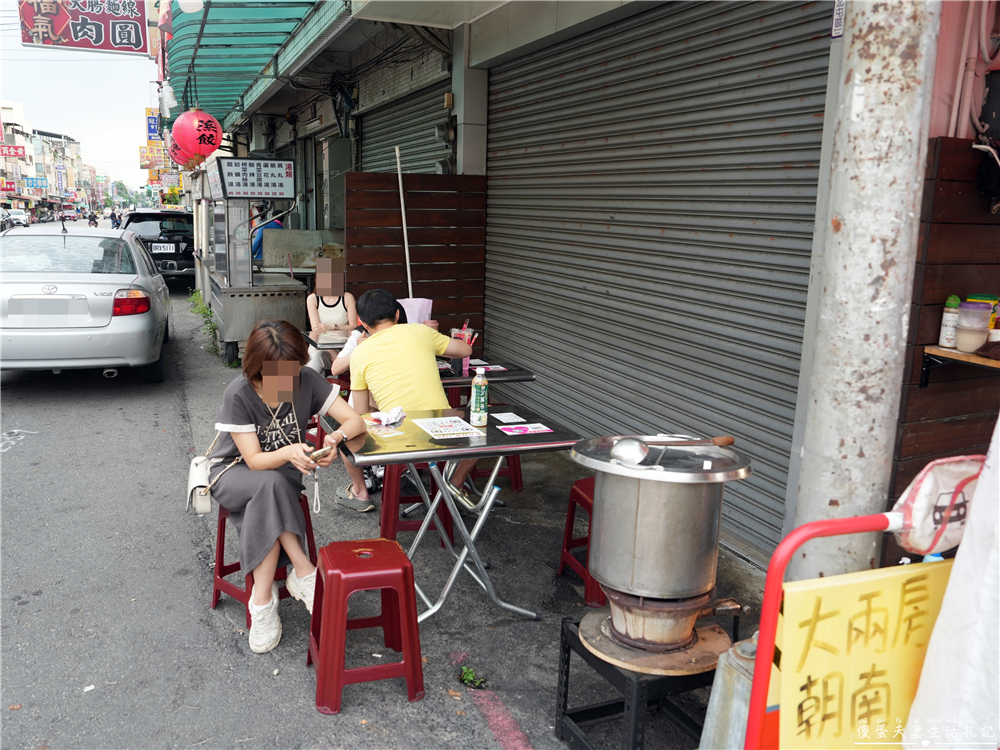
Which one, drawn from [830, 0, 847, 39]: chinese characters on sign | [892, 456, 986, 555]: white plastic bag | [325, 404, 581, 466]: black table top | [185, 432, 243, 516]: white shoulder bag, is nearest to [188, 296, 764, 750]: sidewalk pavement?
[185, 432, 243, 516]: white shoulder bag

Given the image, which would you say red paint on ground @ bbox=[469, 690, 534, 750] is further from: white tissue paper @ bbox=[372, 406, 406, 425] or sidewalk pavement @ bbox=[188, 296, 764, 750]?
white tissue paper @ bbox=[372, 406, 406, 425]

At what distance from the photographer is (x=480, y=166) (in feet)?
27.7

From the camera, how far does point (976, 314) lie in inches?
132

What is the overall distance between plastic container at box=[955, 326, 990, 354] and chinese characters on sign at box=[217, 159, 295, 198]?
770 centimetres

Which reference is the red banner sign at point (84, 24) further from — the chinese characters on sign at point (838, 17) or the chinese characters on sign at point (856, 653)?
A: the chinese characters on sign at point (856, 653)

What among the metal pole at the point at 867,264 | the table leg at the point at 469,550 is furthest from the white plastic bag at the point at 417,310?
the metal pole at the point at 867,264

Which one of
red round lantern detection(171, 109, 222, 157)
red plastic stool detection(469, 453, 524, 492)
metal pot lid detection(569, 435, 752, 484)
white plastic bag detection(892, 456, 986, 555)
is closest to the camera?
white plastic bag detection(892, 456, 986, 555)

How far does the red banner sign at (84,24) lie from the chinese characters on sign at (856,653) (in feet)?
50.3

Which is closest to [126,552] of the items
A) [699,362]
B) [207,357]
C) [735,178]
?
[699,362]

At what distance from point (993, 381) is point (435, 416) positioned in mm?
2954

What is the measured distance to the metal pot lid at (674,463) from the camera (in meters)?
2.56

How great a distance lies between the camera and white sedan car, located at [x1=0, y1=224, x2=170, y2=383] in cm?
725

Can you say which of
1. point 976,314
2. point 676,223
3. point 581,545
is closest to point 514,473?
point 581,545

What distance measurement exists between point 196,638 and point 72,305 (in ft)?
16.4
